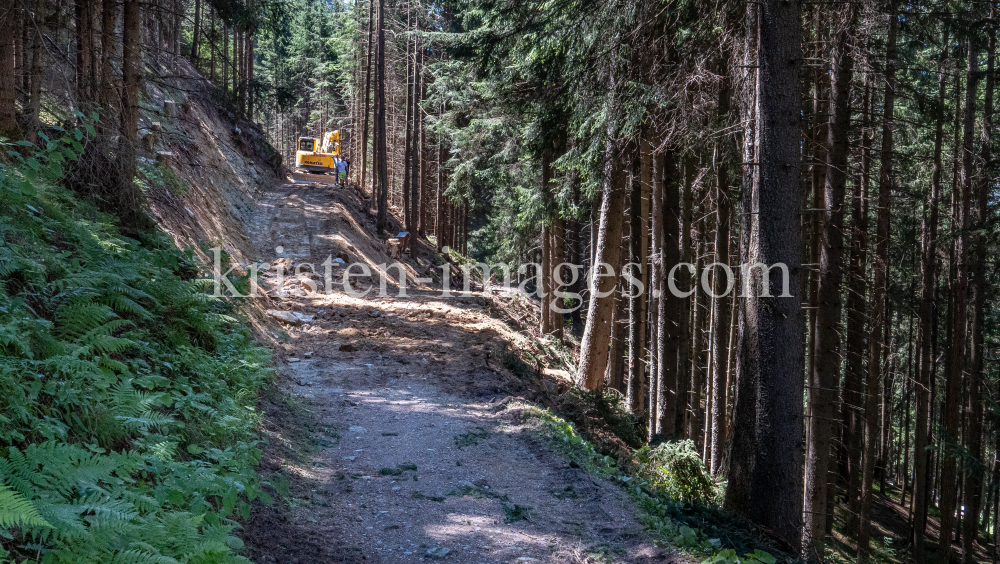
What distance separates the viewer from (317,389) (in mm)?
9625

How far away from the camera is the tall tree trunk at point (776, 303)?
5844 millimetres

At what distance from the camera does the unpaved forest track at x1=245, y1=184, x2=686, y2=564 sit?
4.84 metres

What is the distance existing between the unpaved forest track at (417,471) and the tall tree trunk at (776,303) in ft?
4.52

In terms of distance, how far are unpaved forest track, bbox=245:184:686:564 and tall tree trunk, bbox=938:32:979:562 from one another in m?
11.3

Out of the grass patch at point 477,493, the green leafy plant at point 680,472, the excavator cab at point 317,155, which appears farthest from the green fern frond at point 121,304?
the excavator cab at point 317,155

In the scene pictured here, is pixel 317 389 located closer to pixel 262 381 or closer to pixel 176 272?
pixel 262 381

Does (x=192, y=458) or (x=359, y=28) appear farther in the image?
(x=359, y=28)

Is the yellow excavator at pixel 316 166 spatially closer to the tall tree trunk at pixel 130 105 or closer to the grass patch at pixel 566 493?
the tall tree trunk at pixel 130 105

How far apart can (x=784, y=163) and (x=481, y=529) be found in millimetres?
4466

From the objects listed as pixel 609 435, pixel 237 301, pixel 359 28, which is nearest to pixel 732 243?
pixel 609 435

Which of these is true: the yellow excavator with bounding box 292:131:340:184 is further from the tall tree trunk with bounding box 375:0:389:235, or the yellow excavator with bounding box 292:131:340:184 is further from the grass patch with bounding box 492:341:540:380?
the grass patch with bounding box 492:341:540:380

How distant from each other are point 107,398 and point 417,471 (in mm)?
3312

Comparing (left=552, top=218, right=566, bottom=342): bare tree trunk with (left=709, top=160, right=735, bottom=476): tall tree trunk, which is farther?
(left=552, top=218, right=566, bottom=342): bare tree trunk

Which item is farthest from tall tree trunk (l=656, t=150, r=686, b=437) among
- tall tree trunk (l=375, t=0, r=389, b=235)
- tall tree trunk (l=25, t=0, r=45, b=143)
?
tall tree trunk (l=375, t=0, r=389, b=235)
